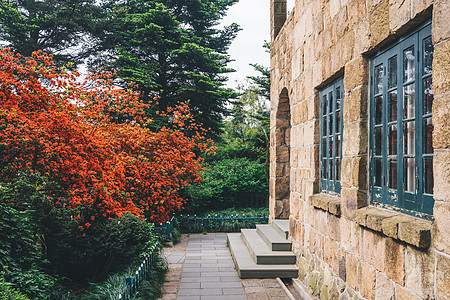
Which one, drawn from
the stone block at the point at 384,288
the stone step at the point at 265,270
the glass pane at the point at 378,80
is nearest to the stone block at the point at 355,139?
the glass pane at the point at 378,80

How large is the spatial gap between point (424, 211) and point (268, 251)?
421cm

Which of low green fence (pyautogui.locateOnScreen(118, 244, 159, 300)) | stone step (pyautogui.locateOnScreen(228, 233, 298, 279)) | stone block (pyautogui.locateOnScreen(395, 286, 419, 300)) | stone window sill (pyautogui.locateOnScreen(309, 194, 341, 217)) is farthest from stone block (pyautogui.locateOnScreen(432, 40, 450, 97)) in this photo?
stone step (pyautogui.locateOnScreen(228, 233, 298, 279))

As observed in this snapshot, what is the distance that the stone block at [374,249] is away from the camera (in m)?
3.35

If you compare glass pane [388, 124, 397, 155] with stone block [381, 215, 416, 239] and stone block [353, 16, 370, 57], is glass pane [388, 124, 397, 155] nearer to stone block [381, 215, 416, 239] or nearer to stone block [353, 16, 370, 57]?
stone block [381, 215, 416, 239]

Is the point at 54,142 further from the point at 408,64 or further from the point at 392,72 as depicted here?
the point at 408,64

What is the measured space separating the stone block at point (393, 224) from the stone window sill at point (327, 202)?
4.12ft

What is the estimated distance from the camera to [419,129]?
2945 mm

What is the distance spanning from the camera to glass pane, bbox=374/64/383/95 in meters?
3.71

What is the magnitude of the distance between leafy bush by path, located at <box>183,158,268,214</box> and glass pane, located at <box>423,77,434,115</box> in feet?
32.2

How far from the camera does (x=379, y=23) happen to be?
11.5ft

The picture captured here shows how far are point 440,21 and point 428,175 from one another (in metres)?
1.12

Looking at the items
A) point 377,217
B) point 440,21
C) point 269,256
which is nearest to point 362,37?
point 440,21

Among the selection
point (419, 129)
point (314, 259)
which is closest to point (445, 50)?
point (419, 129)

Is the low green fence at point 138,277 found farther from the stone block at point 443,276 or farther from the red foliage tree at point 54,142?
the stone block at point 443,276
